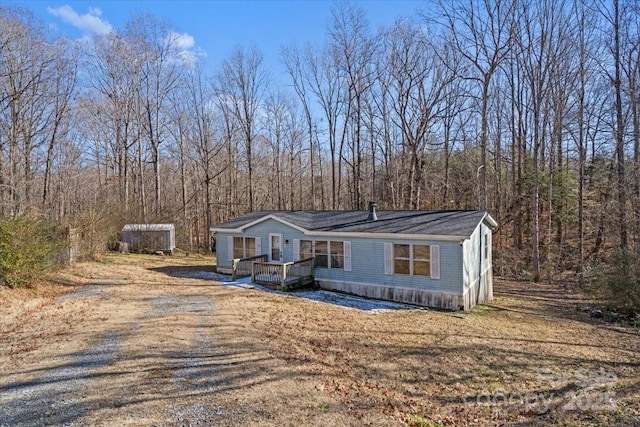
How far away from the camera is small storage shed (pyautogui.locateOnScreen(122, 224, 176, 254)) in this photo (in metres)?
24.3

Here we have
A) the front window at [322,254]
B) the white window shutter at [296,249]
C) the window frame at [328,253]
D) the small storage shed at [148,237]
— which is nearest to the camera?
the window frame at [328,253]

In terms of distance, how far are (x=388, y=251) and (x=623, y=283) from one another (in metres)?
7.75

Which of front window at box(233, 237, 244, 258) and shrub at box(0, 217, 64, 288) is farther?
front window at box(233, 237, 244, 258)

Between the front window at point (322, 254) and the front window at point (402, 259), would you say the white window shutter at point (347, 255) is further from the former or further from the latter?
the front window at point (402, 259)

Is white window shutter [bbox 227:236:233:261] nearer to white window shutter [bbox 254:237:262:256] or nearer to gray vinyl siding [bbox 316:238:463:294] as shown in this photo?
white window shutter [bbox 254:237:262:256]

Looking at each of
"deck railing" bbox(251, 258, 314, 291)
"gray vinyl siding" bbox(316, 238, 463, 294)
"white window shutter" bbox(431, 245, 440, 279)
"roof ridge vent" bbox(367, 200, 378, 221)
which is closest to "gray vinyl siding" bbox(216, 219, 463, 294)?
"gray vinyl siding" bbox(316, 238, 463, 294)

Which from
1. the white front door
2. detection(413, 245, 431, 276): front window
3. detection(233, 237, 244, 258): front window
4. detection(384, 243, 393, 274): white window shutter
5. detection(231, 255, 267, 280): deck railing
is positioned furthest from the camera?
detection(233, 237, 244, 258): front window

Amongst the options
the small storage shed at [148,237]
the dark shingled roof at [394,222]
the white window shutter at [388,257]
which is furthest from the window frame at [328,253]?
the small storage shed at [148,237]

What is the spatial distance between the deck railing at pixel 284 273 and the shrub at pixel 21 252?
7.23 metres

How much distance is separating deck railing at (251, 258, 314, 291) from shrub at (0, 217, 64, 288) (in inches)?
284

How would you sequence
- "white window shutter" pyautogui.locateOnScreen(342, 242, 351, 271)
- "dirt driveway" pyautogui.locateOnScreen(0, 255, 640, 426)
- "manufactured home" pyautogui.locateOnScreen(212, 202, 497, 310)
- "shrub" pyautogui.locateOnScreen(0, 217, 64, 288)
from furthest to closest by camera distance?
"white window shutter" pyautogui.locateOnScreen(342, 242, 351, 271)
"manufactured home" pyautogui.locateOnScreen(212, 202, 497, 310)
"shrub" pyautogui.locateOnScreen(0, 217, 64, 288)
"dirt driveway" pyautogui.locateOnScreen(0, 255, 640, 426)

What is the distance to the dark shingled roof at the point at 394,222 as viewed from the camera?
Result: 44.8 ft

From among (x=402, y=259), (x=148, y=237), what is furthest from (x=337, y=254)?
(x=148, y=237)

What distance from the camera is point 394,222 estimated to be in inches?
602
